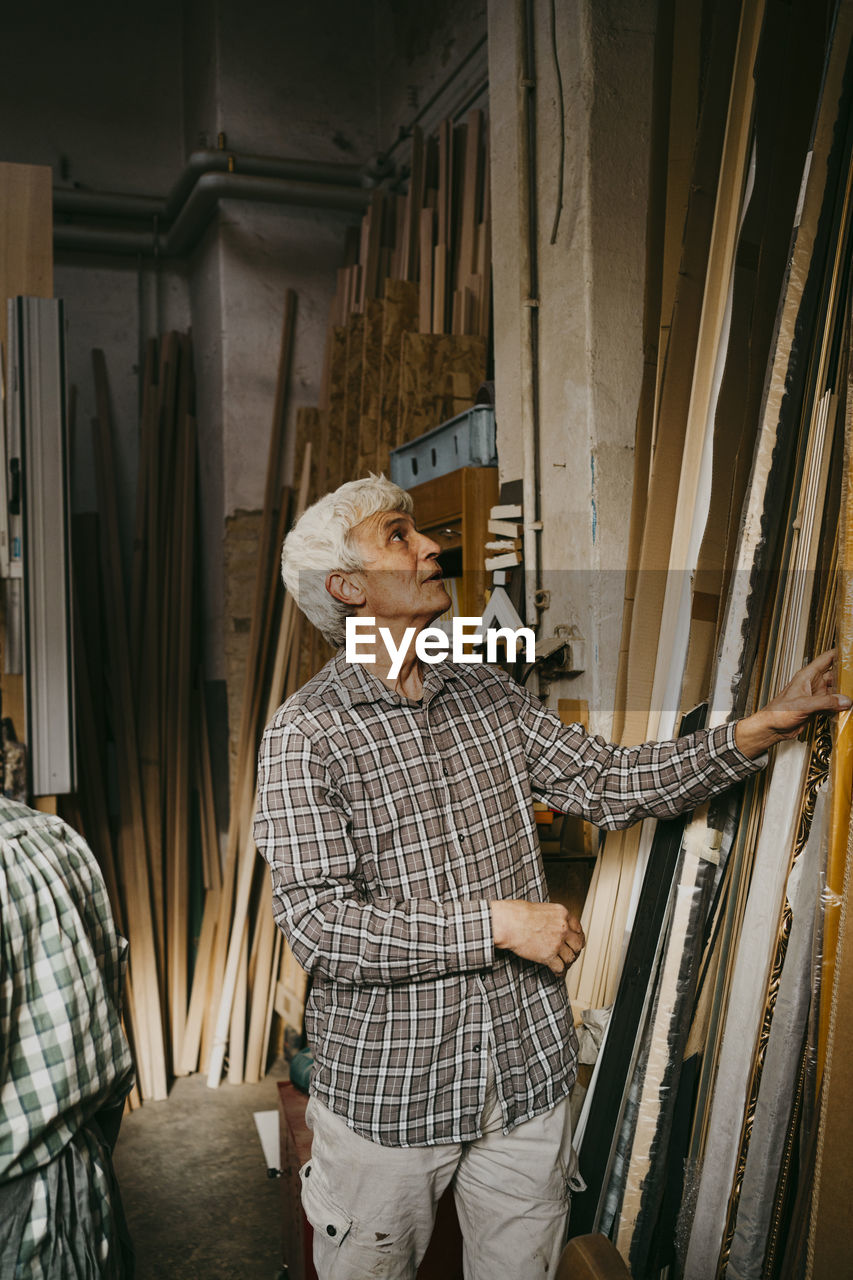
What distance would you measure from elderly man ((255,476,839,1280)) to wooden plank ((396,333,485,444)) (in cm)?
136

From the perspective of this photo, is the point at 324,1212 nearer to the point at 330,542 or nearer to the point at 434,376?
the point at 330,542

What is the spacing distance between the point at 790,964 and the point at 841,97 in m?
1.29

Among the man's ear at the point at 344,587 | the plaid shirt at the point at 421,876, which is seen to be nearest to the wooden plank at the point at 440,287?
the man's ear at the point at 344,587

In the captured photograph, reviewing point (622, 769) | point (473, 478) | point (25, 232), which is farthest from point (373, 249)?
point (622, 769)

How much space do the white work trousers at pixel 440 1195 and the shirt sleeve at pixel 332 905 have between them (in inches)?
11.8

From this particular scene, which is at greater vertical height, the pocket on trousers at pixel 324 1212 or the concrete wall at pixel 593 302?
the concrete wall at pixel 593 302

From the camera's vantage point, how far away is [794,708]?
153 cm

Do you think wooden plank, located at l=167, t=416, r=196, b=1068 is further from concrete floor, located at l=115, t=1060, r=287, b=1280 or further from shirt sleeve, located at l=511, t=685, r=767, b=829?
shirt sleeve, located at l=511, t=685, r=767, b=829

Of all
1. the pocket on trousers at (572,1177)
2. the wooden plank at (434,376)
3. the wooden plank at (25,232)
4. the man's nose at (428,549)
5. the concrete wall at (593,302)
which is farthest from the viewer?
the wooden plank at (434,376)

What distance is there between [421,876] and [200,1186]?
212 centimetres

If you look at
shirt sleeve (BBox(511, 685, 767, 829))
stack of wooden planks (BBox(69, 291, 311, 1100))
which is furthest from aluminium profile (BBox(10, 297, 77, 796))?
stack of wooden planks (BBox(69, 291, 311, 1100))

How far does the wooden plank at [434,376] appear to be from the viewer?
10.4 ft

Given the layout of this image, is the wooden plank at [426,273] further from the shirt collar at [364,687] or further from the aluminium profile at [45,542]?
the shirt collar at [364,687]

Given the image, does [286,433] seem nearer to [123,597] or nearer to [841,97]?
[123,597]
